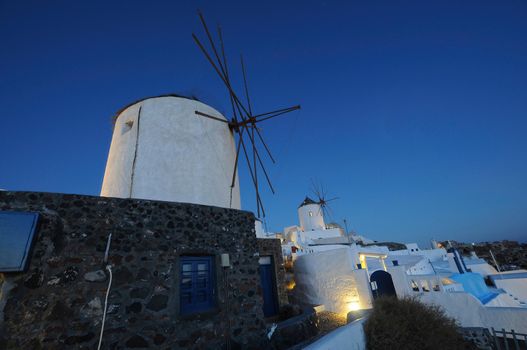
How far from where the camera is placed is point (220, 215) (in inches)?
204

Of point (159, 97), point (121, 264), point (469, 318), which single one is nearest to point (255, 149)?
point (159, 97)

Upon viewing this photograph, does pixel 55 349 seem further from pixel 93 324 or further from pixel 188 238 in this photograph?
pixel 188 238

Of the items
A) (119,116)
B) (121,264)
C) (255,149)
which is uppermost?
(119,116)

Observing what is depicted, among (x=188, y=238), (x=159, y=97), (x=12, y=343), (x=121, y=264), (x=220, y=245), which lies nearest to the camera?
(x=12, y=343)

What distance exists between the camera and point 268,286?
869 centimetres

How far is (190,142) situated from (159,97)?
187cm

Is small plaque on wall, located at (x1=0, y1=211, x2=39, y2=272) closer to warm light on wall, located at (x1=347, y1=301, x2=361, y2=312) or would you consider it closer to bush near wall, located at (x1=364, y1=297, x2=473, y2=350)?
bush near wall, located at (x1=364, y1=297, x2=473, y2=350)

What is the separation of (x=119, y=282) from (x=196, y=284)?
131 centimetres

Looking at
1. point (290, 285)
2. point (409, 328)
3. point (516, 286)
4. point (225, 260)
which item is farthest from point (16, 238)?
point (516, 286)

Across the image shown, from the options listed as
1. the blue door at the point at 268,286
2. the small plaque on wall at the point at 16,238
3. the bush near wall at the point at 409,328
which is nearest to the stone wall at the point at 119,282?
the small plaque on wall at the point at 16,238

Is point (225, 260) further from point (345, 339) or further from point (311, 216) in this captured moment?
point (311, 216)

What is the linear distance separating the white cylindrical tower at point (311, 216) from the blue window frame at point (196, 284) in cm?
3107

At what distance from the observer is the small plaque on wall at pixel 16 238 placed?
2.95 m

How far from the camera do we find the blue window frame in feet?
13.8
